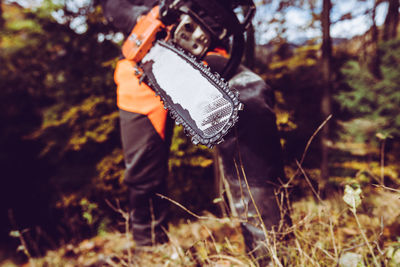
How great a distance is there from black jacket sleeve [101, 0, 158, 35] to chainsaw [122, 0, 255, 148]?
15 cm

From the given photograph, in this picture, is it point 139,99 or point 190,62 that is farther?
point 139,99

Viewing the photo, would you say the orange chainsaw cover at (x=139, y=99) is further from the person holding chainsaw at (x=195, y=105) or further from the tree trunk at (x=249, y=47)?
the tree trunk at (x=249, y=47)

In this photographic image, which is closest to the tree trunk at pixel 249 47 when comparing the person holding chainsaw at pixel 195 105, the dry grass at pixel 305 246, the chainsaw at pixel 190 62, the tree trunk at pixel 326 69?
the tree trunk at pixel 326 69

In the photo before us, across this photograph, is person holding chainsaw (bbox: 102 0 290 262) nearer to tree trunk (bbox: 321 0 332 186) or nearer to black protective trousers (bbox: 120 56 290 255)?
black protective trousers (bbox: 120 56 290 255)

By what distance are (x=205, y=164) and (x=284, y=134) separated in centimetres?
82

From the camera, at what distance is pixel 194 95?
83 cm

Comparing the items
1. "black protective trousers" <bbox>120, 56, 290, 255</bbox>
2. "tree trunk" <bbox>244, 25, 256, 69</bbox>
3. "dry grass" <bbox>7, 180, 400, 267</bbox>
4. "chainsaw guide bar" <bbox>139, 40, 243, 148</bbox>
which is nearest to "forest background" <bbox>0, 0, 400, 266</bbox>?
"tree trunk" <bbox>244, 25, 256, 69</bbox>

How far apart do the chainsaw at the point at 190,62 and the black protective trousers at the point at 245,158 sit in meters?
0.16

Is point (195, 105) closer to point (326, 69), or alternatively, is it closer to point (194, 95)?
point (194, 95)

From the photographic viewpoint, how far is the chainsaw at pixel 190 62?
76cm

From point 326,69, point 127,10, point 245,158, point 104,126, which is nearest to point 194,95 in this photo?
point 245,158

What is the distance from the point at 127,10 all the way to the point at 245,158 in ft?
3.46

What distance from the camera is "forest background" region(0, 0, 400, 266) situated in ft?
7.88

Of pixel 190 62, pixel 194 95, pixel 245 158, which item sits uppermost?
pixel 190 62
